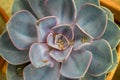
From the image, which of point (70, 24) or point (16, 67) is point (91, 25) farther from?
point (16, 67)

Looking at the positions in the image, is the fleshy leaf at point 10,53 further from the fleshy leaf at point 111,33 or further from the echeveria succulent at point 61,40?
the fleshy leaf at point 111,33

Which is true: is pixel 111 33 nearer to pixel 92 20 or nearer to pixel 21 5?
pixel 92 20

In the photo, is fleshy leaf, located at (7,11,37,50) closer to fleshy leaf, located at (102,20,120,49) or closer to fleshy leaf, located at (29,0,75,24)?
fleshy leaf, located at (29,0,75,24)

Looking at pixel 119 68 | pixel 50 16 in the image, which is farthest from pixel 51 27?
pixel 119 68

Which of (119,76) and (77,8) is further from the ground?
(77,8)

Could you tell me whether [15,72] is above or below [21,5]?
below

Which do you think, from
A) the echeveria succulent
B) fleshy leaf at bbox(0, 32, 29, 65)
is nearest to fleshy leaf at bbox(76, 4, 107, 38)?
the echeveria succulent

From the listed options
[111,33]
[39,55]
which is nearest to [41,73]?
[39,55]
